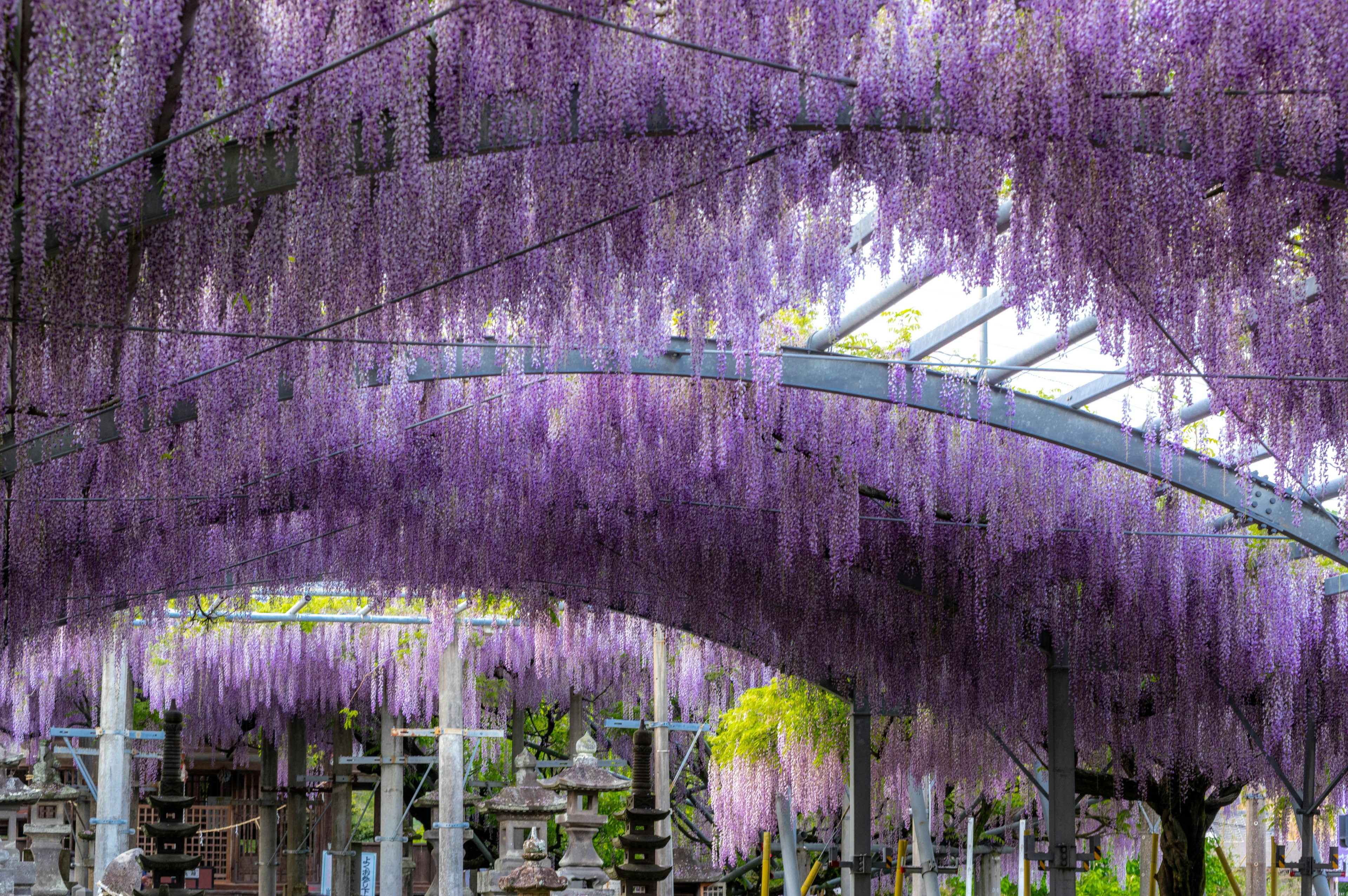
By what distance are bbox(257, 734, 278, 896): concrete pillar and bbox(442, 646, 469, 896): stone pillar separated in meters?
6.38

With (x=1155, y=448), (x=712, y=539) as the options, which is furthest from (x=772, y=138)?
(x=712, y=539)

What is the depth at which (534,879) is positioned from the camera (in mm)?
11031

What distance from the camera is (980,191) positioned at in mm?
4504

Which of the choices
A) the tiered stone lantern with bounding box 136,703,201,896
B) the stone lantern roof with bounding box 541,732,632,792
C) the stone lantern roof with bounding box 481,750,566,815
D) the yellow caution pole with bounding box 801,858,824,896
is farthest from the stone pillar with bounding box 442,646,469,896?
the yellow caution pole with bounding box 801,858,824,896

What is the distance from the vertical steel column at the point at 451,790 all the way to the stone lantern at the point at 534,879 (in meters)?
2.77

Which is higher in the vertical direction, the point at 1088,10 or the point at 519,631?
the point at 1088,10

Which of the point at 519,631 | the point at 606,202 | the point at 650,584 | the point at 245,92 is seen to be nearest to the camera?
the point at 245,92

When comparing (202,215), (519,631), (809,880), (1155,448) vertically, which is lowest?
(809,880)

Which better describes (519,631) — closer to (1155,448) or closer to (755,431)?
(755,431)

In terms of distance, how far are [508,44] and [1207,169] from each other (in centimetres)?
208

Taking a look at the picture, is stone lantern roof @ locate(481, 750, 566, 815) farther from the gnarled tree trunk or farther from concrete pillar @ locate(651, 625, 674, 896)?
the gnarled tree trunk

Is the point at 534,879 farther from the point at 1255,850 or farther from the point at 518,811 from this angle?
the point at 1255,850

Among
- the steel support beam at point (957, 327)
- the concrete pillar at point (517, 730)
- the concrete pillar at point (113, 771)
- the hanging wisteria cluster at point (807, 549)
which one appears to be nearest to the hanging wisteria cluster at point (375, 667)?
the concrete pillar at point (517, 730)

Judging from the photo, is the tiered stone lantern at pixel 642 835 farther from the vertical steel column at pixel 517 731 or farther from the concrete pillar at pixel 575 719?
the vertical steel column at pixel 517 731
